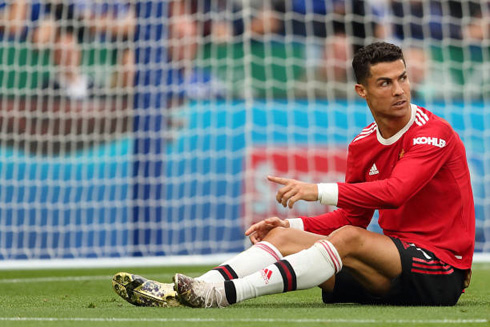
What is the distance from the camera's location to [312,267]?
3176mm

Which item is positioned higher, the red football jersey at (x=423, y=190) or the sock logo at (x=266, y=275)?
the red football jersey at (x=423, y=190)

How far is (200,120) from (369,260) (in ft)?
19.1

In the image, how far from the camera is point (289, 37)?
9.53m

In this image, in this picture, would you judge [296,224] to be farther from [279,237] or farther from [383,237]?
[383,237]

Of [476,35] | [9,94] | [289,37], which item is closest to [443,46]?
[476,35]

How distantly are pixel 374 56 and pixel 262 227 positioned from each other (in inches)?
32.0

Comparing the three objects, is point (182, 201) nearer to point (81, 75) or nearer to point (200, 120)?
point (200, 120)

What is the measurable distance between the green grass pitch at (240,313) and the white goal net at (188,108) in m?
3.89

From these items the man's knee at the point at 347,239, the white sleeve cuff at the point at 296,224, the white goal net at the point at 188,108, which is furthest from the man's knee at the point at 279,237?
the white goal net at the point at 188,108

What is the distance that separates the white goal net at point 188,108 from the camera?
8555 mm

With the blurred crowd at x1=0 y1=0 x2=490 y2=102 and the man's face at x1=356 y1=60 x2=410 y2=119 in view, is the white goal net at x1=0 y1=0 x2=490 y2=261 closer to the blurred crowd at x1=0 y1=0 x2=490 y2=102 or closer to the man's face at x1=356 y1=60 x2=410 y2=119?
the blurred crowd at x1=0 y1=0 x2=490 y2=102

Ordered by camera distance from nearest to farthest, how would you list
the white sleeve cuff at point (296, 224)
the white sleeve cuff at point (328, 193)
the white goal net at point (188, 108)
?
the white sleeve cuff at point (328, 193), the white sleeve cuff at point (296, 224), the white goal net at point (188, 108)

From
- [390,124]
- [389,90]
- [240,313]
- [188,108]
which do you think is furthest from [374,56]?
[188,108]

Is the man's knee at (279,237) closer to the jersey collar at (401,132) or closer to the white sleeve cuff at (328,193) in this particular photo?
the white sleeve cuff at (328,193)
